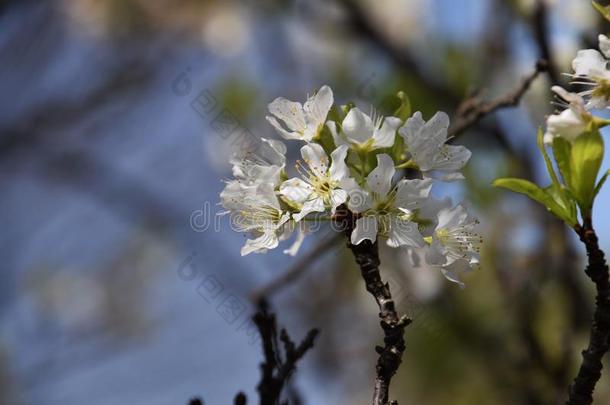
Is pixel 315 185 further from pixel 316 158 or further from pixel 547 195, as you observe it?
pixel 547 195

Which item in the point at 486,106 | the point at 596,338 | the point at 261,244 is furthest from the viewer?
the point at 486,106

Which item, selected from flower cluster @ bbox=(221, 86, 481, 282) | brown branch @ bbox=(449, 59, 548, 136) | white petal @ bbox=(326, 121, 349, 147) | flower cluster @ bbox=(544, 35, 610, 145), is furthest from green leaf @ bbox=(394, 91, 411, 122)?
brown branch @ bbox=(449, 59, 548, 136)

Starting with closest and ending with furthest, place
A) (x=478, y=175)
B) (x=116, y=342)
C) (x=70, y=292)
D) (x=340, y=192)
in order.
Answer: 1. (x=340, y=192)
2. (x=478, y=175)
3. (x=116, y=342)
4. (x=70, y=292)

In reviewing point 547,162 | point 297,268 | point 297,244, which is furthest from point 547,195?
point 297,268

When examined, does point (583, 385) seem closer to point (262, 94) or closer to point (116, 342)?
point (262, 94)

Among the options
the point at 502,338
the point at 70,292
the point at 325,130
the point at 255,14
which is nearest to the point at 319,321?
the point at 502,338

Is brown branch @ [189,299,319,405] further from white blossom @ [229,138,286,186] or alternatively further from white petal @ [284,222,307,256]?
white blossom @ [229,138,286,186]
